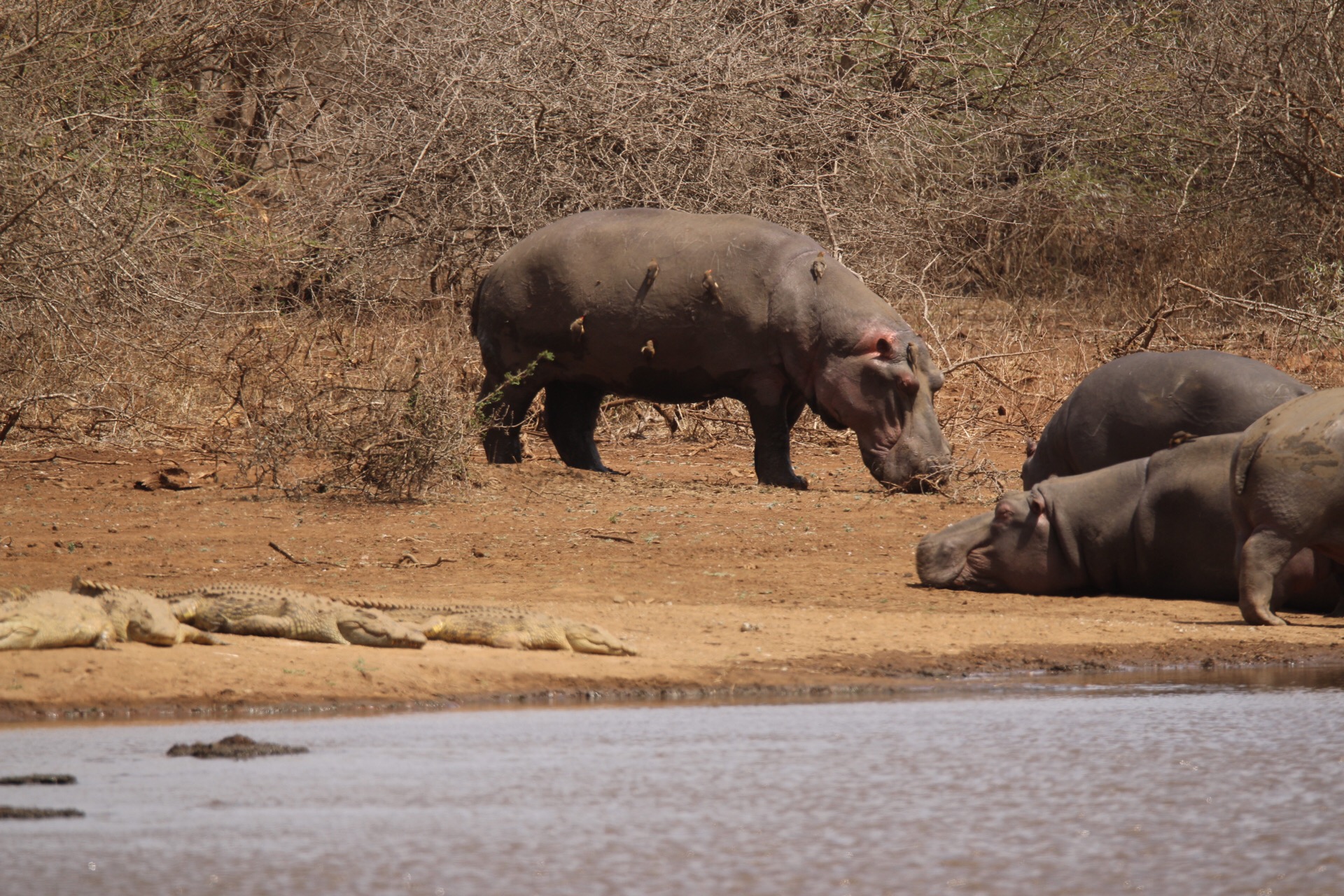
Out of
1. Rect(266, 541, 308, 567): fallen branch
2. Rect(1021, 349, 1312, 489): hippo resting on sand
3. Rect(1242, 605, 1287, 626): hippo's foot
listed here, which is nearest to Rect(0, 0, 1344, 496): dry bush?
Rect(266, 541, 308, 567): fallen branch

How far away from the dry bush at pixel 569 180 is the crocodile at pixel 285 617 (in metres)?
3.57

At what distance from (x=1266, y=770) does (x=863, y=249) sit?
10.1m

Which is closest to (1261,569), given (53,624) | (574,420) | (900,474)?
(900,474)

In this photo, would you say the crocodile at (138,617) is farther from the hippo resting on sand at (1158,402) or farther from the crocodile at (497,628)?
the hippo resting on sand at (1158,402)

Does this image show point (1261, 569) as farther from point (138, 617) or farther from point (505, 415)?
point (505, 415)

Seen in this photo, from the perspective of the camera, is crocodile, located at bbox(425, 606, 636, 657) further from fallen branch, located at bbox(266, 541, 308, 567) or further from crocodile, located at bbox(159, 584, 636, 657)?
fallen branch, located at bbox(266, 541, 308, 567)

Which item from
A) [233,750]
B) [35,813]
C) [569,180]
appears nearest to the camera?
[35,813]

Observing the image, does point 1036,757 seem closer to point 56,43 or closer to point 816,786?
point 816,786

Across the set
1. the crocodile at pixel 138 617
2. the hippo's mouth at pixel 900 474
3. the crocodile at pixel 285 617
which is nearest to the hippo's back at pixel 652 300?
the hippo's mouth at pixel 900 474

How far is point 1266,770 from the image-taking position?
16.3ft

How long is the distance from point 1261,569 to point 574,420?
5.59 meters

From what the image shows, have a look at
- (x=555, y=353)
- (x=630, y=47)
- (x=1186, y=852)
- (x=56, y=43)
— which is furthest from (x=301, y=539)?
(x=630, y=47)

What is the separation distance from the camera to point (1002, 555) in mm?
8719

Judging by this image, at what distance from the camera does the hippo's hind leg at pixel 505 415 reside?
1173 centimetres
